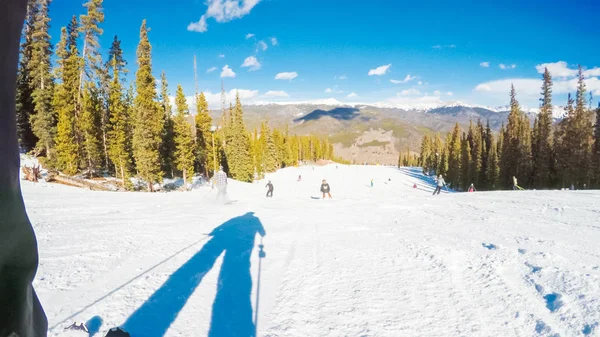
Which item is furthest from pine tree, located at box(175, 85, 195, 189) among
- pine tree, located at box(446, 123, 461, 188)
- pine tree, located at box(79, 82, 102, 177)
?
pine tree, located at box(446, 123, 461, 188)

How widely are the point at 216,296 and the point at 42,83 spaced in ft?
116

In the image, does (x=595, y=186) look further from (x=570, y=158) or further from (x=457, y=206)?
(x=457, y=206)

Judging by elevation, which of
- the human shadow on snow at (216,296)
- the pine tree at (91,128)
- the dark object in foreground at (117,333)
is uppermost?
Result: the pine tree at (91,128)

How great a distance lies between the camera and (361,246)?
8406 millimetres

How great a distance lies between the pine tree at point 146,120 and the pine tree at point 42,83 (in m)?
7.61

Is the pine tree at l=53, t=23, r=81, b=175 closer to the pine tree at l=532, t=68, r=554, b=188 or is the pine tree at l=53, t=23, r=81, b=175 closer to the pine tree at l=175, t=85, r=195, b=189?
the pine tree at l=175, t=85, r=195, b=189

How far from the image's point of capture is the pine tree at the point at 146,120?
2809 cm

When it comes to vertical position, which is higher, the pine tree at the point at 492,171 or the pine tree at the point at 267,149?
the pine tree at the point at 267,149

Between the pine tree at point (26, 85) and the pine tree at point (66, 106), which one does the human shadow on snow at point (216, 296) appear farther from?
the pine tree at point (26, 85)

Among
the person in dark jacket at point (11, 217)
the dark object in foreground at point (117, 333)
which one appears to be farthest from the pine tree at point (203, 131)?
the person in dark jacket at point (11, 217)

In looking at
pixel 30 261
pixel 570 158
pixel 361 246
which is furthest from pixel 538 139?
pixel 30 261

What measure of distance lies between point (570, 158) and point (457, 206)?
4093 centimetres

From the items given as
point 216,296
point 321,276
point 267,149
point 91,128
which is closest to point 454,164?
point 267,149

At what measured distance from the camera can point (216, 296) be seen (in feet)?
18.0
